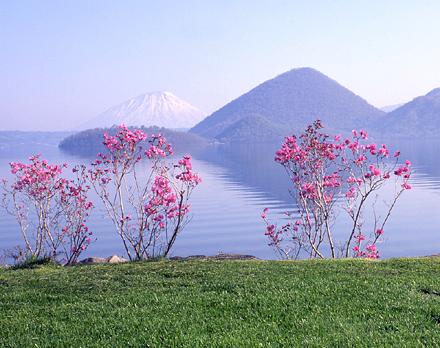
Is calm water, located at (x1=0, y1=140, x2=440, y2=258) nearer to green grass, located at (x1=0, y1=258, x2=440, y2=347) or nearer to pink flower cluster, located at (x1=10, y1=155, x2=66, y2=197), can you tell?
pink flower cluster, located at (x1=10, y1=155, x2=66, y2=197)

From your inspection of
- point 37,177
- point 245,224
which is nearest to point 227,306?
point 37,177

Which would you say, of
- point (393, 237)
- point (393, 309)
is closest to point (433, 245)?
point (393, 237)

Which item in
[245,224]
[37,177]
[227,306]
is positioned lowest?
[245,224]

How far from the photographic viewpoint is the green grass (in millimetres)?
7910

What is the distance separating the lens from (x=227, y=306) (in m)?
9.45

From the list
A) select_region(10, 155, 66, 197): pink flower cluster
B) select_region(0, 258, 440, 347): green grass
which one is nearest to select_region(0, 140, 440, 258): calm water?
select_region(10, 155, 66, 197): pink flower cluster

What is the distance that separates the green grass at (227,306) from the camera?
26.0ft

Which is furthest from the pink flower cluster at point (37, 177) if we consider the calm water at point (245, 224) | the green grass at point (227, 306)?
the calm water at point (245, 224)

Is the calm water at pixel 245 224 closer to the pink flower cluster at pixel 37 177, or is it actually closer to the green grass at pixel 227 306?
the pink flower cluster at pixel 37 177

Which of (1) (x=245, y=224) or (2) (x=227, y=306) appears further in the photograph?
(1) (x=245, y=224)

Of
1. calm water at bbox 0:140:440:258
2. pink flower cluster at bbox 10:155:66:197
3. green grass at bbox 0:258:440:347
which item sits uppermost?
pink flower cluster at bbox 10:155:66:197

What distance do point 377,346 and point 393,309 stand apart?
1848mm

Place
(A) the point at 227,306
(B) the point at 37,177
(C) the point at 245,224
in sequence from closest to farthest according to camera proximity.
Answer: (A) the point at 227,306 < (B) the point at 37,177 < (C) the point at 245,224

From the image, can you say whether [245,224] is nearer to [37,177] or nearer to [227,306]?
[37,177]
